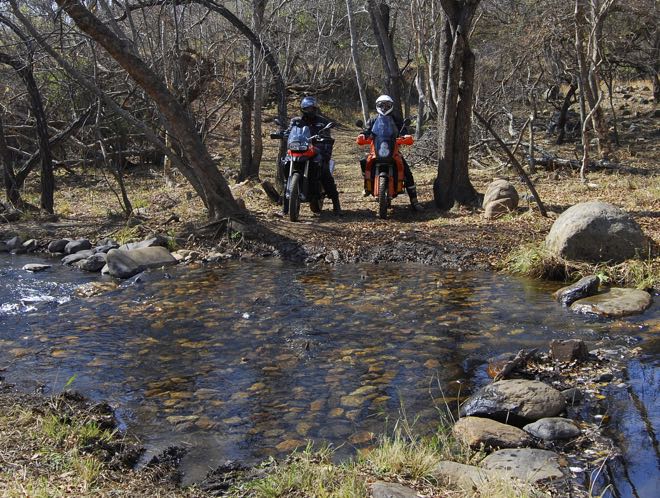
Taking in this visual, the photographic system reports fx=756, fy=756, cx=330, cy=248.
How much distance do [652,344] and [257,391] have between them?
3155 millimetres

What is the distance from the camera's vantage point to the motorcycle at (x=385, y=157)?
10836 mm

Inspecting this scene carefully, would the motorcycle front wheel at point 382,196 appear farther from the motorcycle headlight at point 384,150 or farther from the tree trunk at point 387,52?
the tree trunk at point 387,52

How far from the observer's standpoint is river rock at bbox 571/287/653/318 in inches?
267

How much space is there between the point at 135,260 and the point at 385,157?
3782 mm

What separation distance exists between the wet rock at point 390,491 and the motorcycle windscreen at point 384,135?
24.6ft

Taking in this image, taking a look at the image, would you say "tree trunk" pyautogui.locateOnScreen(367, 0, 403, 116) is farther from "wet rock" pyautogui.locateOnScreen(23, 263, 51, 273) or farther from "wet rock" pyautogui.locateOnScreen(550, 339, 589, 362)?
"wet rock" pyautogui.locateOnScreen(550, 339, 589, 362)

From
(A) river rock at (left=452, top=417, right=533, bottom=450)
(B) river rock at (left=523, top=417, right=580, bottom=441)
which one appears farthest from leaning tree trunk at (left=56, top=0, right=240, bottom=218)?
(B) river rock at (left=523, top=417, right=580, bottom=441)

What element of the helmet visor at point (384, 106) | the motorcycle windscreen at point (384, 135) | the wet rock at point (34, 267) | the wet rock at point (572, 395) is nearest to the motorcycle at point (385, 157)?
the motorcycle windscreen at point (384, 135)

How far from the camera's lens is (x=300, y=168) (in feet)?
35.6

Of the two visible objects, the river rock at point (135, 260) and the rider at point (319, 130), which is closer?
the river rock at point (135, 260)

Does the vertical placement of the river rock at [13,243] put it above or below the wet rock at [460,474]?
above

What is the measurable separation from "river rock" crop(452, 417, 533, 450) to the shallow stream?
0.30m

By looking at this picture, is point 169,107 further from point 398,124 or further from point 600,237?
point 600,237

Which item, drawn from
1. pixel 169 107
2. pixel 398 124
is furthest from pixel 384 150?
pixel 169 107
